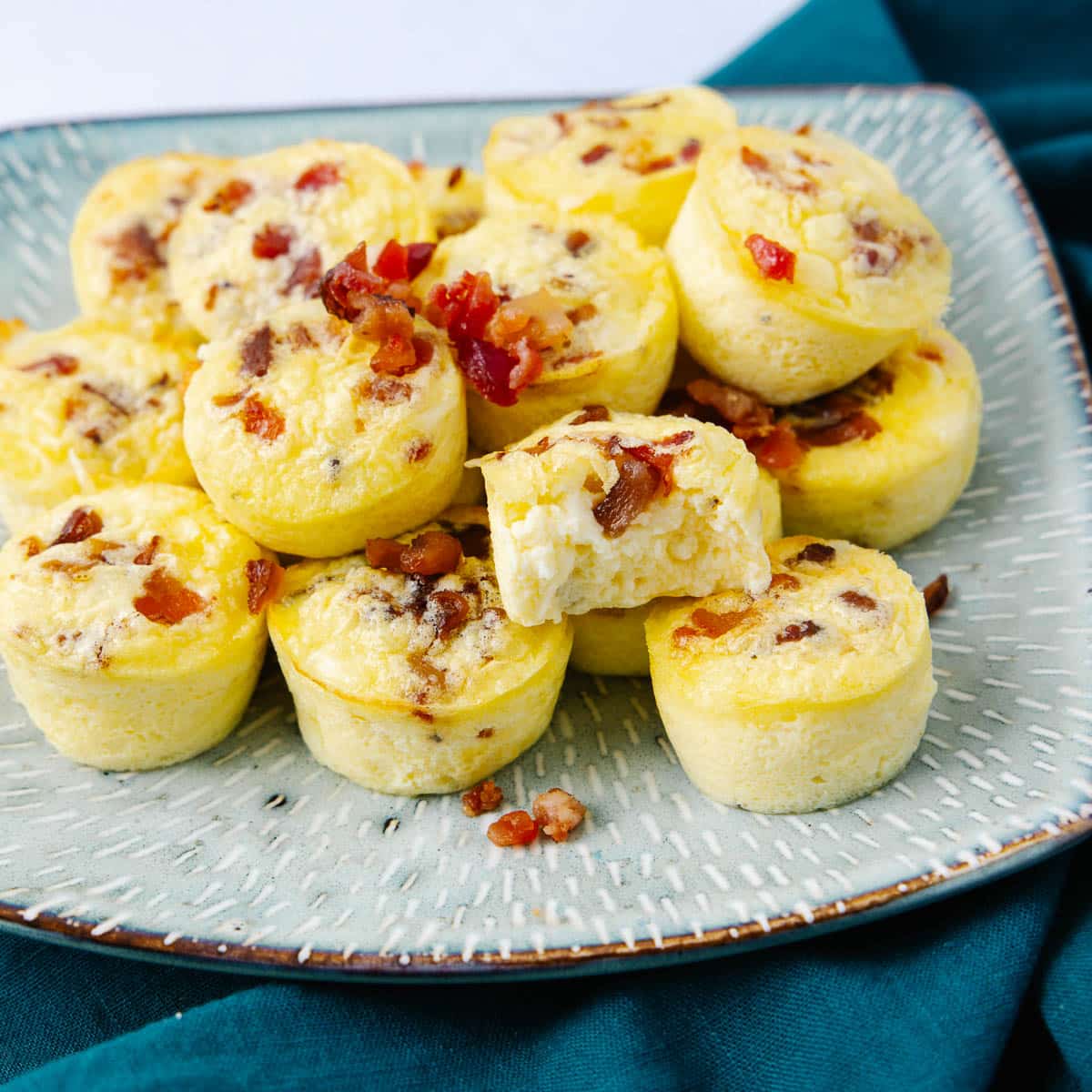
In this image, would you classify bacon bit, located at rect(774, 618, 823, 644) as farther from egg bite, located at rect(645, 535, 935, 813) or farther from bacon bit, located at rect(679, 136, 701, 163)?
bacon bit, located at rect(679, 136, 701, 163)

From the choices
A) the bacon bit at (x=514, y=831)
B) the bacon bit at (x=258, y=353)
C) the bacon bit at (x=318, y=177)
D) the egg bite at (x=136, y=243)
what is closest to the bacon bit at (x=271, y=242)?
the bacon bit at (x=318, y=177)

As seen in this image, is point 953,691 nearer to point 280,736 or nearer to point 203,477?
point 280,736

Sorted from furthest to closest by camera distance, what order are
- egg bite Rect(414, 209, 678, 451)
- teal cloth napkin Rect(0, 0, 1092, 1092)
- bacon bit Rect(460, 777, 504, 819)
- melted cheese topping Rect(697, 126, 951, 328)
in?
melted cheese topping Rect(697, 126, 951, 328) → egg bite Rect(414, 209, 678, 451) → bacon bit Rect(460, 777, 504, 819) → teal cloth napkin Rect(0, 0, 1092, 1092)

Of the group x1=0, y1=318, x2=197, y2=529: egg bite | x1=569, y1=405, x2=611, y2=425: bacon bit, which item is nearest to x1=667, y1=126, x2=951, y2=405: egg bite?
x1=569, y1=405, x2=611, y2=425: bacon bit

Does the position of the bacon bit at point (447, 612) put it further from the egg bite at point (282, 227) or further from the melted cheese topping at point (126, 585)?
the egg bite at point (282, 227)

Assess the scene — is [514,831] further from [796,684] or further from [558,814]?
[796,684]
